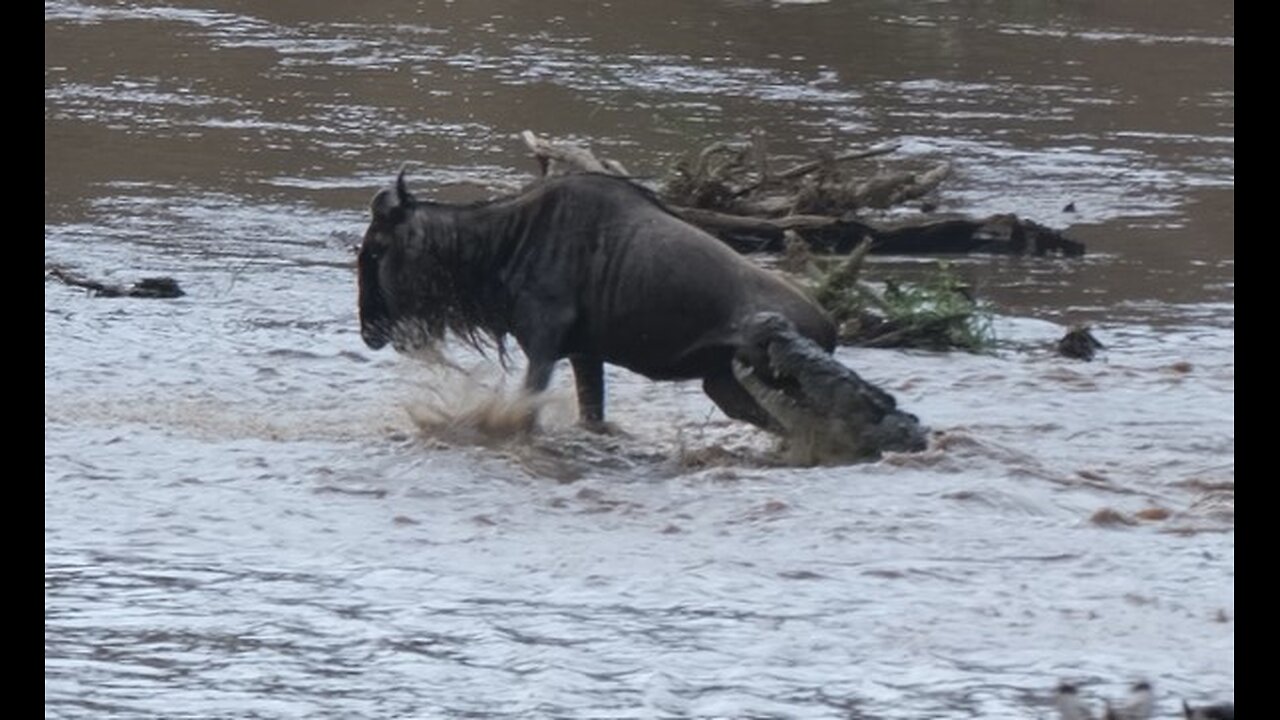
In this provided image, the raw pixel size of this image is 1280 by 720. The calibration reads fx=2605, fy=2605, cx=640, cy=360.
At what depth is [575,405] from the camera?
32.7 ft

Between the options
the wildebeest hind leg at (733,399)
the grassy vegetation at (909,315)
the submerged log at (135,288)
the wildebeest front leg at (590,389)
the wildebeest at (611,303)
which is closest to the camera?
the wildebeest at (611,303)

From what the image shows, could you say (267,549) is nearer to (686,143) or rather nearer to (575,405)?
(575,405)

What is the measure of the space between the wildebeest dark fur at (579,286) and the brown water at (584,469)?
0.92 feet

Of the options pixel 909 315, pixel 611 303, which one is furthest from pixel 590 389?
pixel 909 315

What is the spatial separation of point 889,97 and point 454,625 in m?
12.0

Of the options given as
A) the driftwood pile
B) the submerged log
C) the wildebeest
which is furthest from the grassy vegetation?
the submerged log

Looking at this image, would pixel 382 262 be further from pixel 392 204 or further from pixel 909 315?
pixel 909 315

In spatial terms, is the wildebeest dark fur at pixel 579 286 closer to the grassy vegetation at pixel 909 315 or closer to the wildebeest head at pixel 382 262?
the wildebeest head at pixel 382 262

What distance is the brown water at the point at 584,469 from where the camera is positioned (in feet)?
22.4

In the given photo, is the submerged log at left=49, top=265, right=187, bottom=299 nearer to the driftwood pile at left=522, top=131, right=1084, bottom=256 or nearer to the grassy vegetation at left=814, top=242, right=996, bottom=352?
the driftwood pile at left=522, top=131, right=1084, bottom=256

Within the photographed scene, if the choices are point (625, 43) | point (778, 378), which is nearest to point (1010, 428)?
point (778, 378)

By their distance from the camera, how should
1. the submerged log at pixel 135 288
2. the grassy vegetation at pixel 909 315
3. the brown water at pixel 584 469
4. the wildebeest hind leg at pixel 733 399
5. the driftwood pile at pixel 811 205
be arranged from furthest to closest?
the driftwood pile at pixel 811 205, the submerged log at pixel 135 288, the grassy vegetation at pixel 909 315, the wildebeest hind leg at pixel 733 399, the brown water at pixel 584 469

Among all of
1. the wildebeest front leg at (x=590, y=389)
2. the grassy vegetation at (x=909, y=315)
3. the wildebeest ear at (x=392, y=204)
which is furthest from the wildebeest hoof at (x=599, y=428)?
the grassy vegetation at (x=909, y=315)

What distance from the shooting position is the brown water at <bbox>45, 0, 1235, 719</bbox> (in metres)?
6.83
